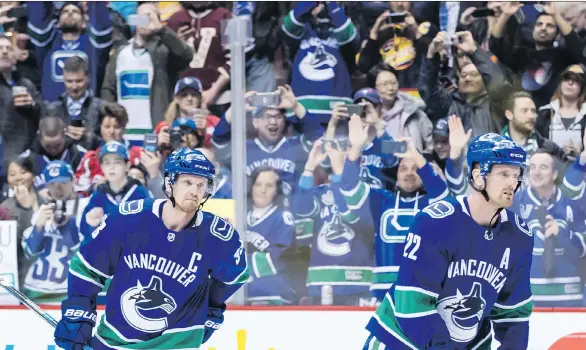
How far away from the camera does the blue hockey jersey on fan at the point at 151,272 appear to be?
10.7 ft

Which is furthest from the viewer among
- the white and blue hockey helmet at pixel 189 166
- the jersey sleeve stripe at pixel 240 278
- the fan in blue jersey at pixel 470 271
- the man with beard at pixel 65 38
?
the man with beard at pixel 65 38

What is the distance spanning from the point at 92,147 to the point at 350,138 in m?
1.33

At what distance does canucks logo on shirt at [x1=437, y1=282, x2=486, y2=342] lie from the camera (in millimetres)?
3080

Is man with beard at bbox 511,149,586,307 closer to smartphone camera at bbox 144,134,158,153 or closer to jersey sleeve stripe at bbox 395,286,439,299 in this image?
smartphone camera at bbox 144,134,158,153

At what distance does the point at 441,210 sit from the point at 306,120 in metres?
2.42

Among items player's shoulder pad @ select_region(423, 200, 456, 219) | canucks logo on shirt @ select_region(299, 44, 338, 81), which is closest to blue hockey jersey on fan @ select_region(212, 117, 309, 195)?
canucks logo on shirt @ select_region(299, 44, 338, 81)

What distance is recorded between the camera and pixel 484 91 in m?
5.44

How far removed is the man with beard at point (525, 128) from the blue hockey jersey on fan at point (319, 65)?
811mm

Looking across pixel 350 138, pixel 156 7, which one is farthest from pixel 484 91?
pixel 156 7

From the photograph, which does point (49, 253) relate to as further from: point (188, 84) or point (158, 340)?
point (158, 340)

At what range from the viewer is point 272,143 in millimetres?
5441

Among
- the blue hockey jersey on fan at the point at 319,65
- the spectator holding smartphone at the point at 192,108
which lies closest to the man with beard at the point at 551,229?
the blue hockey jersey on fan at the point at 319,65

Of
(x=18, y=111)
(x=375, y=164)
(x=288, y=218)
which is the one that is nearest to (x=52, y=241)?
(x=18, y=111)

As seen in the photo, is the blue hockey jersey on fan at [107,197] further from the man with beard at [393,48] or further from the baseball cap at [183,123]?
the man with beard at [393,48]
